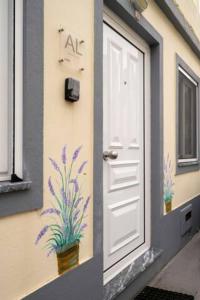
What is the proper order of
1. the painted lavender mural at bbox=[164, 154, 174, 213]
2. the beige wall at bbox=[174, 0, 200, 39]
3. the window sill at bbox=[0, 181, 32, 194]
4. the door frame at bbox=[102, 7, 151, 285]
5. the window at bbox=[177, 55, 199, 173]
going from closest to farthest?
the window sill at bbox=[0, 181, 32, 194]
the door frame at bbox=[102, 7, 151, 285]
the painted lavender mural at bbox=[164, 154, 174, 213]
the beige wall at bbox=[174, 0, 200, 39]
the window at bbox=[177, 55, 199, 173]

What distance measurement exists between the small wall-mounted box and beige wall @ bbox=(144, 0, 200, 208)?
0.11 meters

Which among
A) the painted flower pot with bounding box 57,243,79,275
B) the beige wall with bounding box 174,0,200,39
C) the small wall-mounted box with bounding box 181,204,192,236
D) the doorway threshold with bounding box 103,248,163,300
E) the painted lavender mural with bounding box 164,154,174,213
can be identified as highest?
the beige wall with bounding box 174,0,200,39

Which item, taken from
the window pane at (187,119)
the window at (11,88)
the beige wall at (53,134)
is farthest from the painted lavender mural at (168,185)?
the window at (11,88)

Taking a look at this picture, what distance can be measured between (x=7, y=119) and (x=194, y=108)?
4097mm

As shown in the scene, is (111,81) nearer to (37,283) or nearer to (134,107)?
(134,107)

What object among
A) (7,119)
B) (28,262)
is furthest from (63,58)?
(28,262)

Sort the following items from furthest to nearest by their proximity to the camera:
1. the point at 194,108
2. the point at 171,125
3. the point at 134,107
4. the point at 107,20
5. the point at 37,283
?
1. the point at 194,108
2. the point at 171,125
3. the point at 134,107
4. the point at 107,20
5. the point at 37,283

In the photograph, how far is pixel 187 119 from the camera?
4723 mm

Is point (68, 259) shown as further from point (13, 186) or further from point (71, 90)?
point (71, 90)

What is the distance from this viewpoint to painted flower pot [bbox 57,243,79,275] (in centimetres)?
181

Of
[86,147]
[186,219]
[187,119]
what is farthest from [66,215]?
[187,119]

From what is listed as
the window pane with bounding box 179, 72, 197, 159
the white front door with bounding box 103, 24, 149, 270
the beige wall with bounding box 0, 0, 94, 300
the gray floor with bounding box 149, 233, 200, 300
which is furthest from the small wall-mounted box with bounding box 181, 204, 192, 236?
the beige wall with bounding box 0, 0, 94, 300

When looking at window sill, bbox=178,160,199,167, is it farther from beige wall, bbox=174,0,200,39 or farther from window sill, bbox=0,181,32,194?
window sill, bbox=0,181,32,194

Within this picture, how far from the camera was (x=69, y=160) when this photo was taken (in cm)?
190
